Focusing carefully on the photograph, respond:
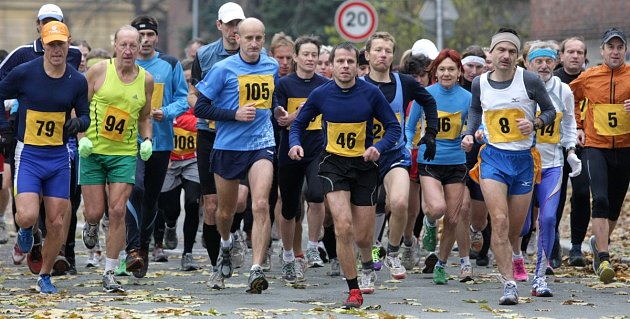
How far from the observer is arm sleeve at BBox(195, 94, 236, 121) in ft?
41.5

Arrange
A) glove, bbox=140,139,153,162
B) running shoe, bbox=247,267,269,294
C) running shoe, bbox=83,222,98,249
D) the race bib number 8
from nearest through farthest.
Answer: running shoe, bbox=247,267,269,294 → the race bib number 8 → glove, bbox=140,139,153,162 → running shoe, bbox=83,222,98,249

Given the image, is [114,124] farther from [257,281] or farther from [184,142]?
[184,142]

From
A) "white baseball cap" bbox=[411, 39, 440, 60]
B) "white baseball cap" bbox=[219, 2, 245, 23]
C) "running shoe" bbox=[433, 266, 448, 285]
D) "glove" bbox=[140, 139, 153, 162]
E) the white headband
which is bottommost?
"running shoe" bbox=[433, 266, 448, 285]

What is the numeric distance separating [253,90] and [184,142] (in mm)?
3669

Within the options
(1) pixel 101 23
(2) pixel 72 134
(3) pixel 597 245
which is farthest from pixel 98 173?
(1) pixel 101 23

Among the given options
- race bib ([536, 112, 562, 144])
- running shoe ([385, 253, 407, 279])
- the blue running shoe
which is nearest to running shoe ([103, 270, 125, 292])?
the blue running shoe

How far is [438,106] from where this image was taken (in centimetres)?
1428

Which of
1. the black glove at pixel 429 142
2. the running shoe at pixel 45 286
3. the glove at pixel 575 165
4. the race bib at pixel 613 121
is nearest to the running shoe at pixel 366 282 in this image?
the black glove at pixel 429 142

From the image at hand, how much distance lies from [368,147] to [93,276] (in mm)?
3501

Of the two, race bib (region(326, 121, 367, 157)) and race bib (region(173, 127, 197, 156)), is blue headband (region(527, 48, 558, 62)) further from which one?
race bib (region(173, 127, 197, 156))

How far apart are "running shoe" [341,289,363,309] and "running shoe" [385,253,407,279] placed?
2414 mm

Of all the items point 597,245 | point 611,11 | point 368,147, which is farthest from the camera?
point 611,11

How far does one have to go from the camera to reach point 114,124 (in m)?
13.0

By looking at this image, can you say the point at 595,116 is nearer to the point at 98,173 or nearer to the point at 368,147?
the point at 368,147
